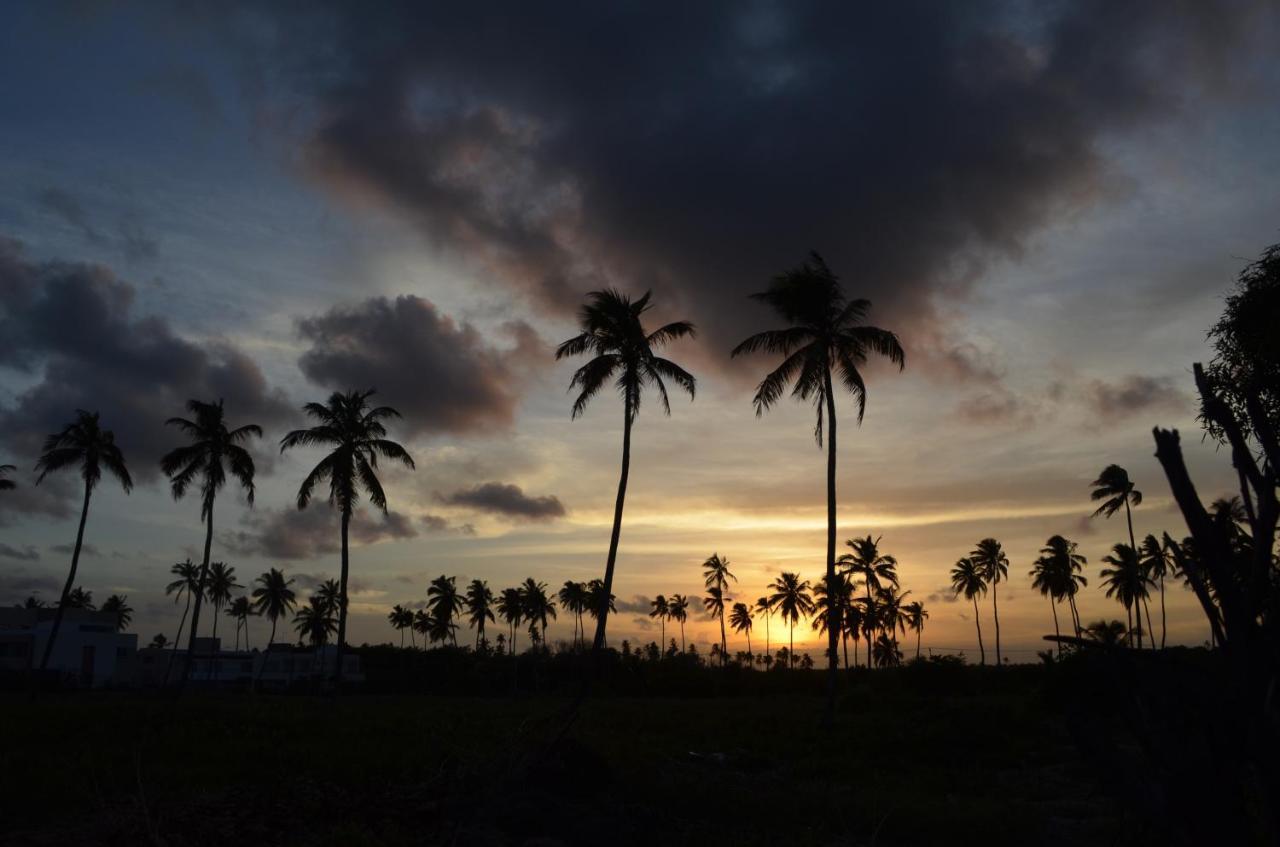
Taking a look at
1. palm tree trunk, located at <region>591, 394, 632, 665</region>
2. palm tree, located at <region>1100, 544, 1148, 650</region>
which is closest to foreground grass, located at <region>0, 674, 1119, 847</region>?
palm tree trunk, located at <region>591, 394, 632, 665</region>

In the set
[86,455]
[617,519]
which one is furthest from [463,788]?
[86,455]

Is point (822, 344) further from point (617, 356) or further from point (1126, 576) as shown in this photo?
point (1126, 576)

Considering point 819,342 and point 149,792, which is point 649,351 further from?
Result: point 149,792

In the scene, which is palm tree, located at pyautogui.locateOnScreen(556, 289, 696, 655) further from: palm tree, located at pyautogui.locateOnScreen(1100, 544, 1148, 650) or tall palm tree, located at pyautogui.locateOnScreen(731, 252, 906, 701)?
palm tree, located at pyautogui.locateOnScreen(1100, 544, 1148, 650)

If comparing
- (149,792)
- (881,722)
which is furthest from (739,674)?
(149,792)

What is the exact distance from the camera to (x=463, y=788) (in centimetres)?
1580

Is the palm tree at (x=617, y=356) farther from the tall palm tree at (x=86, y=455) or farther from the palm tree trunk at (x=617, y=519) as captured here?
the tall palm tree at (x=86, y=455)

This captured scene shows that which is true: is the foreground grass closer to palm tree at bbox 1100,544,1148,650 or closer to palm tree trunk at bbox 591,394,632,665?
palm tree trunk at bbox 591,394,632,665

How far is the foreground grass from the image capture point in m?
13.5

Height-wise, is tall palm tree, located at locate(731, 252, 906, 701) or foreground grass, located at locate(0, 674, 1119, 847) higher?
tall palm tree, located at locate(731, 252, 906, 701)

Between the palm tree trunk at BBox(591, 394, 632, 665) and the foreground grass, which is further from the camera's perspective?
the palm tree trunk at BBox(591, 394, 632, 665)

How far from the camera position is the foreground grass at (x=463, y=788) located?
13.5 metres

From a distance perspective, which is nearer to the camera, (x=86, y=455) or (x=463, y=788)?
(x=463, y=788)

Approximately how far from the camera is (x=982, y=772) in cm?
2536
